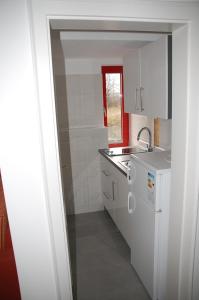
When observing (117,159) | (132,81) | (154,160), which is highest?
(132,81)

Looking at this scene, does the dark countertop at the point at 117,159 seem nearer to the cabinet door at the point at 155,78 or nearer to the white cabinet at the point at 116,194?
the white cabinet at the point at 116,194

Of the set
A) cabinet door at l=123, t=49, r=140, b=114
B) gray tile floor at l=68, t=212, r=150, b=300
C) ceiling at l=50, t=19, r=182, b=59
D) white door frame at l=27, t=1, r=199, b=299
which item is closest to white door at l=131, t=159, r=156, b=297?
gray tile floor at l=68, t=212, r=150, b=300

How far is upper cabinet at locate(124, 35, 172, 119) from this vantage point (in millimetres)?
1695

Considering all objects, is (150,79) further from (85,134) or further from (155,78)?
(85,134)

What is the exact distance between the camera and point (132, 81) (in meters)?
2.38

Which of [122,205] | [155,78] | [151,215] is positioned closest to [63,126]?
[122,205]

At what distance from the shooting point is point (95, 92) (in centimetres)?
320

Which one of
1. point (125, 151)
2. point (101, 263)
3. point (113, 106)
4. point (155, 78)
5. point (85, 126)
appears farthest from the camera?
point (113, 106)

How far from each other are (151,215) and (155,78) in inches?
43.6

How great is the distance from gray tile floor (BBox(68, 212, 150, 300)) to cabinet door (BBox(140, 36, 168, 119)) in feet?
5.15

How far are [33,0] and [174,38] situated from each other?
2.48 feet

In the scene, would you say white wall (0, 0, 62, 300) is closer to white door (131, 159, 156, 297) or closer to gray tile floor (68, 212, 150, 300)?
white door (131, 159, 156, 297)

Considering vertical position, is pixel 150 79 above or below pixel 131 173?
above

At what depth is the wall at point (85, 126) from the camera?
3117mm
